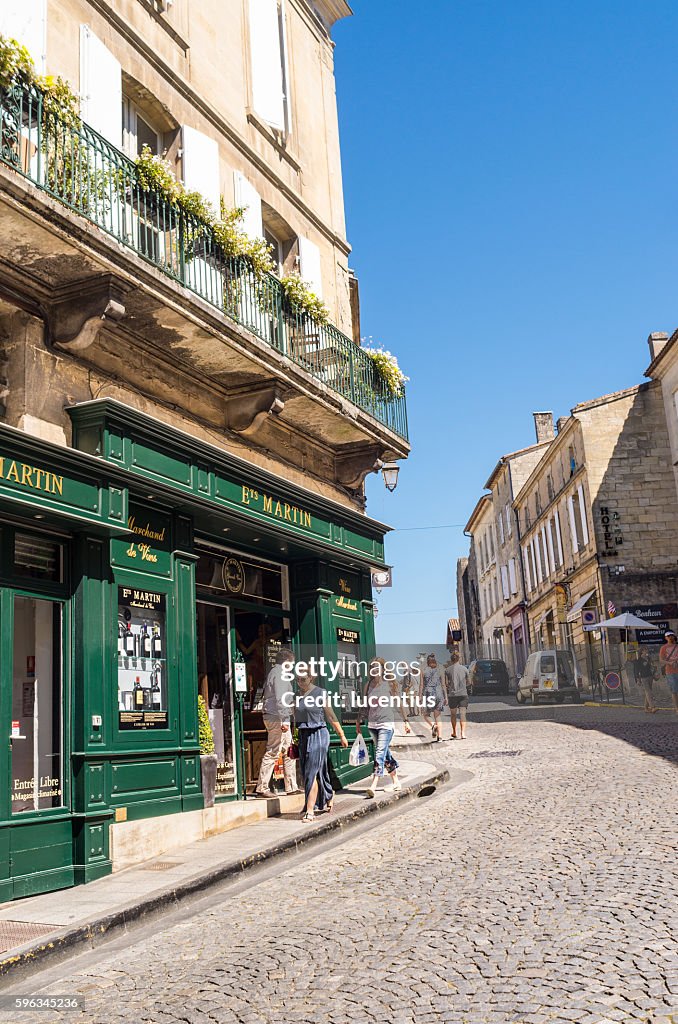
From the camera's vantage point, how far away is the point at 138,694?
29.3ft

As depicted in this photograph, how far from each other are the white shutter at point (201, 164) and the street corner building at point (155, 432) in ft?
0.11

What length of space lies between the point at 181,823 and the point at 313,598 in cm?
421

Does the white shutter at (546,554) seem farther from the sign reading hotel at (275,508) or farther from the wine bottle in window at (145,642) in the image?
the wine bottle in window at (145,642)

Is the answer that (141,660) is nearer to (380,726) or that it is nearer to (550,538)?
(380,726)

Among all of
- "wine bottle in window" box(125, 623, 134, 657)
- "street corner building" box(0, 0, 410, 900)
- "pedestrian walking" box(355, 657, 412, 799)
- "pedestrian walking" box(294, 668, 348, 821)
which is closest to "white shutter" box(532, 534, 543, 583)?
"street corner building" box(0, 0, 410, 900)

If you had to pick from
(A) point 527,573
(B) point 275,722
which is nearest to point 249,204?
(B) point 275,722

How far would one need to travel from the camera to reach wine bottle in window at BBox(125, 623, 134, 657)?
8898 millimetres

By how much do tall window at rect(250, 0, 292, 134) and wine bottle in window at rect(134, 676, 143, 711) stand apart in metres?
8.27

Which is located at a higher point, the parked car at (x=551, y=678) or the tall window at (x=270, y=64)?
the tall window at (x=270, y=64)

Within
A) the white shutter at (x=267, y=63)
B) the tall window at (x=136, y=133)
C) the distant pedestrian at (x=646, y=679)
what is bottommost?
the distant pedestrian at (x=646, y=679)

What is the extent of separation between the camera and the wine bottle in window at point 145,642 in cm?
912

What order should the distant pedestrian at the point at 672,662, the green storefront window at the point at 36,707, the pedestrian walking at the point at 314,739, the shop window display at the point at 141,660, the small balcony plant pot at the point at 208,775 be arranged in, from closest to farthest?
the green storefront window at the point at 36,707, the shop window display at the point at 141,660, the small balcony plant pot at the point at 208,775, the pedestrian walking at the point at 314,739, the distant pedestrian at the point at 672,662

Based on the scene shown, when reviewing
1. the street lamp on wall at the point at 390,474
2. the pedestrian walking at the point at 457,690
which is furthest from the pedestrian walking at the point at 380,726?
the pedestrian walking at the point at 457,690

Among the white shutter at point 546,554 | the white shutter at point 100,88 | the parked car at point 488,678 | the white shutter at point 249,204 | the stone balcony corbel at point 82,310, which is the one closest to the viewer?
the stone balcony corbel at point 82,310
